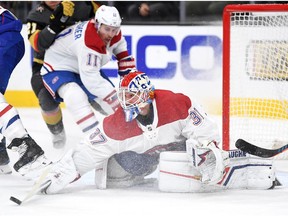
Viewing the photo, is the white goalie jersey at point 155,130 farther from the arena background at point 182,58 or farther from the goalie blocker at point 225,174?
the arena background at point 182,58

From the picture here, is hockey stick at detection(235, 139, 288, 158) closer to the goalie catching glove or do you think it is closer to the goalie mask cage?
the goalie catching glove

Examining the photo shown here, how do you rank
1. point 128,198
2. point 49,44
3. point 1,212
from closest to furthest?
point 1,212 < point 128,198 < point 49,44

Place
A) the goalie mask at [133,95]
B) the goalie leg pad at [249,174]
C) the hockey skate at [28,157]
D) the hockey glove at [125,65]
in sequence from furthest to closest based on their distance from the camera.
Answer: the hockey glove at [125,65], the hockey skate at [28,157], the goalie leg pad at [249,174], the goalie mask at [133,95]

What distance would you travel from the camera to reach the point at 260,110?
534cm

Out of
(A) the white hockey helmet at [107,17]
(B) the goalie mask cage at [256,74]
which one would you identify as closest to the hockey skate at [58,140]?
(A) the white hockey helmet at [107,17]

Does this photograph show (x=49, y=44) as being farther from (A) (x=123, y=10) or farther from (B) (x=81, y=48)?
(A) (x=123, y=10)

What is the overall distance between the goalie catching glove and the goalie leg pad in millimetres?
175

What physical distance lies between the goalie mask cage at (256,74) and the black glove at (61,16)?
0.95 meters

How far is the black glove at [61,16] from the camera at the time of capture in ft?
17.3

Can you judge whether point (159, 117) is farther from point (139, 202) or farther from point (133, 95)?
point (139, 202)

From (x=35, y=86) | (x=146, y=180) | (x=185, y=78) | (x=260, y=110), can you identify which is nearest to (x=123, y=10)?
(x=185, y=78)

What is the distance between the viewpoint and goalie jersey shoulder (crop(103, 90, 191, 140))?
3.93m

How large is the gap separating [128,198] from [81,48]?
142cm

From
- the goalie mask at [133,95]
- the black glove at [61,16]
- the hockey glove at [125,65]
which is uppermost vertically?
the black glove at [61,16]
